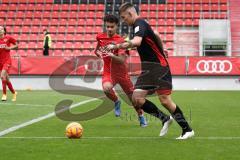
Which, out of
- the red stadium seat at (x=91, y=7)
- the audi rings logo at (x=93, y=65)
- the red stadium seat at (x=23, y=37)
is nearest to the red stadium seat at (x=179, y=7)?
the red stadium seat at (x=91, y=7)

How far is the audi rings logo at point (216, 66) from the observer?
25078 mm

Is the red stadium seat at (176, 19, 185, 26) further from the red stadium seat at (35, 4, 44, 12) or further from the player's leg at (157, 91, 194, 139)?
the player's leg at (157, 91, 194, 139)

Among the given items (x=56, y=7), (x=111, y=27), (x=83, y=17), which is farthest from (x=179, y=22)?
(x=111, y=27)

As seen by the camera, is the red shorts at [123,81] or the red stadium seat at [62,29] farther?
the red stadium seat at [62,29]

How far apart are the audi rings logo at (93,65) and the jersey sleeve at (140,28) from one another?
1634 cm

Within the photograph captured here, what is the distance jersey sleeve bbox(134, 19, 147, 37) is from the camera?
7.66 m

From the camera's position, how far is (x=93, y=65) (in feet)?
80.9

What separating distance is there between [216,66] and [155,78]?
17370 millimetres

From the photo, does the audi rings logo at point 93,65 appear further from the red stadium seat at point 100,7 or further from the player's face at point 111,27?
the player's face at point 111,27

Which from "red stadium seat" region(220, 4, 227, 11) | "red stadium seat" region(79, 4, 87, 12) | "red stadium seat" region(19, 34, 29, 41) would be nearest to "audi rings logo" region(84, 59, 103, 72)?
"red stadium seat" region(19, 34, 29, 41)

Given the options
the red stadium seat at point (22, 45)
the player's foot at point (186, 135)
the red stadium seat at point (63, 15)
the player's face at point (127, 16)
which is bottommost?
the player's foot at point (186, 135)

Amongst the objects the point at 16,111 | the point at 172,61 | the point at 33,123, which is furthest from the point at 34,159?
the point at 172,61

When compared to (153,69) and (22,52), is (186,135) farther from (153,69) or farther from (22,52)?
(22,52)

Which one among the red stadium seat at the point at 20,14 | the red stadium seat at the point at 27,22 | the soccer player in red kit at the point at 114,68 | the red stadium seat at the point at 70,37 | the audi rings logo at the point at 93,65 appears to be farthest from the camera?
the red stadium seat at the point at 20,14
